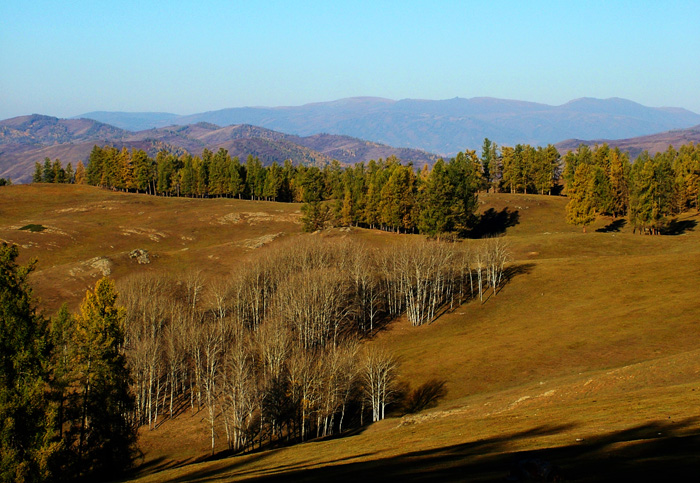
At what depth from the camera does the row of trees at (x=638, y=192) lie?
116 metres

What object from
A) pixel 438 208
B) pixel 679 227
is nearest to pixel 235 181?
pixel 438 208

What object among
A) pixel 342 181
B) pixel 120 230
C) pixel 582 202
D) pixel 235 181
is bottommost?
pixel 120 230

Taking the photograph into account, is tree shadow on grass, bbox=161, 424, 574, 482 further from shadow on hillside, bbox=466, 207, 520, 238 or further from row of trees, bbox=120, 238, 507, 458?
shadow on hillside, bbox=466, 207, 520, 238

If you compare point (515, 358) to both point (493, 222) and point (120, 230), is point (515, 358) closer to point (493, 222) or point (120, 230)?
point (493, 222)

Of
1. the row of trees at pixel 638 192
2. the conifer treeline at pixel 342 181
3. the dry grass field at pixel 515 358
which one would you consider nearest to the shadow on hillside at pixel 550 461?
the dry grass field at pixel 515 358

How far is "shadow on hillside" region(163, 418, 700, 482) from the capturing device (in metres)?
18.3

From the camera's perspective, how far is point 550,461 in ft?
68.2

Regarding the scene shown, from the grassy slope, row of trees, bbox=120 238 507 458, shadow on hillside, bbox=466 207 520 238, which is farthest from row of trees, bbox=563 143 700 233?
the grassy slope

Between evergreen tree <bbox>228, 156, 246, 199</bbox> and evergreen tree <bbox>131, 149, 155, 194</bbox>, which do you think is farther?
evergreen tree <bbox>131, 149, 155, 194</bbox>

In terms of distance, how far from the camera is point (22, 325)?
32812 millimetres

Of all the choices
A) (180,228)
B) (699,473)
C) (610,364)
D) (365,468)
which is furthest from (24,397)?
(180,228)

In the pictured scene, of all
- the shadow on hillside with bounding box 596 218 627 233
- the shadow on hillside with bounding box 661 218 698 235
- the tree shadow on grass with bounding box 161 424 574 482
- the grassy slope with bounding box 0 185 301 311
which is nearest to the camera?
the tree shadow on grass with bounding box 161 424 574 482

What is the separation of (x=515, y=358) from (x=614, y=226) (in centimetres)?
9354

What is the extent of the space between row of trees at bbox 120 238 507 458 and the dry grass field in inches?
184
